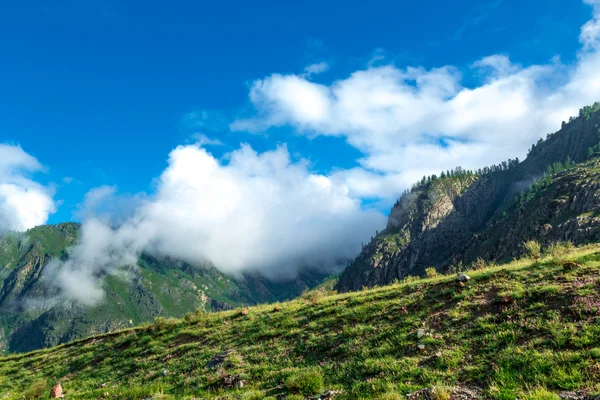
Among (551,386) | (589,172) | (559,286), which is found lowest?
(551,386)

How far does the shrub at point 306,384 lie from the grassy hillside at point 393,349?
5 cm

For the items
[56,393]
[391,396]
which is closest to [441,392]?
[391,396]

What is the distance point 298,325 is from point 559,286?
15.8 metres

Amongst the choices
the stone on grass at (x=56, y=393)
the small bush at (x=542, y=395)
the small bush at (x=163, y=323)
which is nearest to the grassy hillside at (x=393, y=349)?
the small bush at (x=542, y=395)

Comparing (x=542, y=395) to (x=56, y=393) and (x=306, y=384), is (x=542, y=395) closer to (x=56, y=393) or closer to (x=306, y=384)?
(x=306, y=384)

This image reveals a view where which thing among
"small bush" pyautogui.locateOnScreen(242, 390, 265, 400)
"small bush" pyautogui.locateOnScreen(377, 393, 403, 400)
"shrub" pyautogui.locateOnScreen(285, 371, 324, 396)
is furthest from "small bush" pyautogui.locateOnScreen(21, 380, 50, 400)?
"small bush" pyautogui.locateOnScreen(377, 393, 403, 400)

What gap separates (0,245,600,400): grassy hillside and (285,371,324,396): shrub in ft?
0.16

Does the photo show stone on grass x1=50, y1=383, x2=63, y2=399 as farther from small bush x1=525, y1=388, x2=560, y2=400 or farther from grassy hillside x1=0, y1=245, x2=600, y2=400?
small bush x1=525, y1=388, x2=560, y2=400

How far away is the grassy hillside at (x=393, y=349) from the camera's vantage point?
11.8 metres

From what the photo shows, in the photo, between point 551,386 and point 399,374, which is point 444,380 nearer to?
point 399,374

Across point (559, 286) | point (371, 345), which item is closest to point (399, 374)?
point (371, 345)

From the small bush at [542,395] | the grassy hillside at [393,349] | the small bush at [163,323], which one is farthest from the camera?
the small bush at [163,323]

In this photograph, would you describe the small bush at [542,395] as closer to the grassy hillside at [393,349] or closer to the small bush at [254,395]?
the grassy hillside at [393,349]

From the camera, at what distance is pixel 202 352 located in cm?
2348
